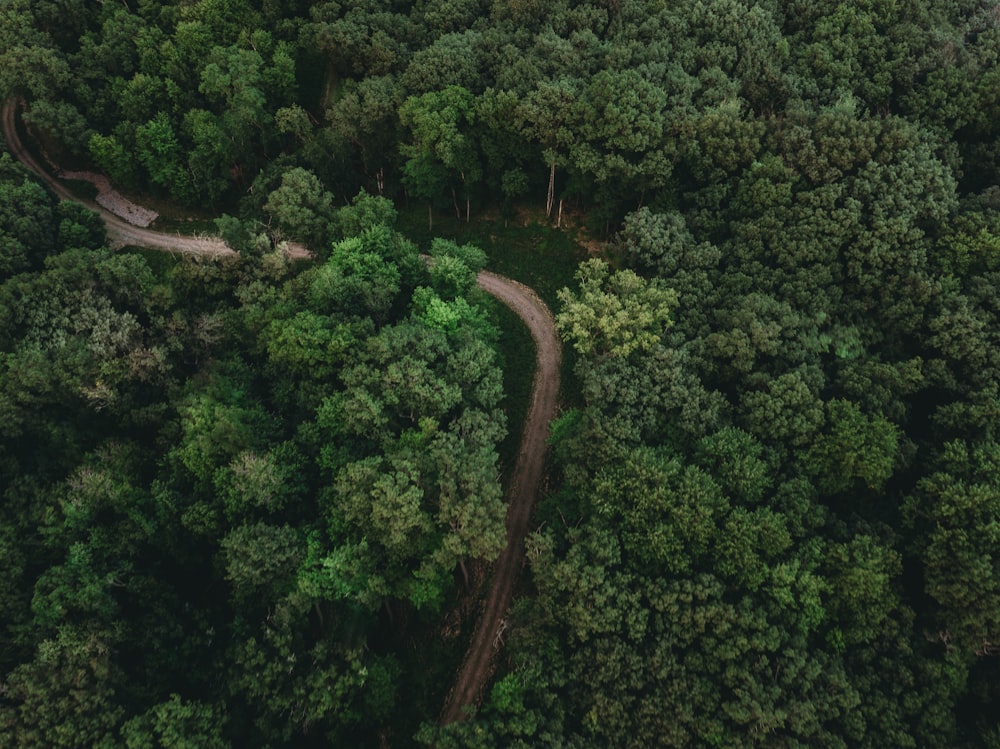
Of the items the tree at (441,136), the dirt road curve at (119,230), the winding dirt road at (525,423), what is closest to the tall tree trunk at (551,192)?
the tree at (441,136)

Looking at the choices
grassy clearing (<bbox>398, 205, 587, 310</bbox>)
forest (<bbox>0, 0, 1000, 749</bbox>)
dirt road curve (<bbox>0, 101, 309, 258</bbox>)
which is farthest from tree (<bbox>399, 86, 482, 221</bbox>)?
dirt road curve (<bbox>0, 101, 309, 258</bbox>)

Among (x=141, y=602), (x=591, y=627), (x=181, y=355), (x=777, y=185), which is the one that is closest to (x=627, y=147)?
(x=777, y=185)

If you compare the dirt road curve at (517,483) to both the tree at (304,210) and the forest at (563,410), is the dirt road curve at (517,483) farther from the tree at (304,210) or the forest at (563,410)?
the tree at (304,210)

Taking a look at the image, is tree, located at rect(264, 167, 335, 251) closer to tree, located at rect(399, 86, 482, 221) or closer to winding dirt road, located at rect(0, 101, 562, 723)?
winding dirt road, located at rect(0, 101, 562, 723)

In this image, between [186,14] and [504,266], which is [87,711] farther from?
[186,14]

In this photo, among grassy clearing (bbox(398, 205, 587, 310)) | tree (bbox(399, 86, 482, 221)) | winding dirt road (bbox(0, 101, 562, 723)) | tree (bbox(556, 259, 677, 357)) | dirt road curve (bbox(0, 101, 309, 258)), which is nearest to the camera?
winding dirt road (bbox(0, 101, 562, 723))

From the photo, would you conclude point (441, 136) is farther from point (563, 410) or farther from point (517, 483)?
point (517, 483)
